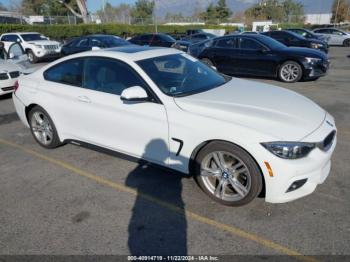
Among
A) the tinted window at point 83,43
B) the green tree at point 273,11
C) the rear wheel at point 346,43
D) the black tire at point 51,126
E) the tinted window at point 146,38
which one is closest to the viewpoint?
the black tire at point 51,126

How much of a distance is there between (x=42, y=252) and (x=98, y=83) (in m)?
2.16

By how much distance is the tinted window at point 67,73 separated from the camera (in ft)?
14.3

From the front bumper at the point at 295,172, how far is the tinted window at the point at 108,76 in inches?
69.0

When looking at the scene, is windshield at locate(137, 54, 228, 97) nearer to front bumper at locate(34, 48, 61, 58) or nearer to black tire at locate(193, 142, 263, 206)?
black tire at locate(193, 142, 263, 206)

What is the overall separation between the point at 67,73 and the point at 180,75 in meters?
1.67

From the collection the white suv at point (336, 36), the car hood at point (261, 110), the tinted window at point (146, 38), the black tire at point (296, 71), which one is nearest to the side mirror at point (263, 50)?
the black tire at point (296, 71)

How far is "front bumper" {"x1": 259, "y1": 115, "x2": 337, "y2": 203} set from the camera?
2904 mm

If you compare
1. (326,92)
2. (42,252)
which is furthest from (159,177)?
(326,92)

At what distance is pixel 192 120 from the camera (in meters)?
3.33

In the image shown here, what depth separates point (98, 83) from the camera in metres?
4.11

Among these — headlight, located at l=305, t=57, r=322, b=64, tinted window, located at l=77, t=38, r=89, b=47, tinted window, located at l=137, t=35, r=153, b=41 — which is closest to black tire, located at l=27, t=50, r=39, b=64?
Result: tinted window, located at l=77, t=38, r=89, b=47

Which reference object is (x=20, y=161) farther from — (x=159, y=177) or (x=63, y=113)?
(x=159, y=177)

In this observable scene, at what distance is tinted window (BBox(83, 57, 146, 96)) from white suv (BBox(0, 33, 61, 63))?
557 inches

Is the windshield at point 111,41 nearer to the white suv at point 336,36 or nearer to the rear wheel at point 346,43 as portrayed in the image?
the white suv at point 336,36
